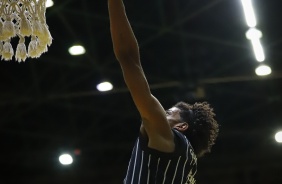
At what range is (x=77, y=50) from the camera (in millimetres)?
9789

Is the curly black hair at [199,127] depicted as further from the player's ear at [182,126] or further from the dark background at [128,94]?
the dark background at [128,94]

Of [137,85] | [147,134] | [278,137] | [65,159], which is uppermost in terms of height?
[278,137]

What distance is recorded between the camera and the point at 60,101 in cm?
1105

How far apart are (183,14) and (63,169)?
4.74 meters

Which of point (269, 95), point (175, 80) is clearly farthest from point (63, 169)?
point (269, 95)

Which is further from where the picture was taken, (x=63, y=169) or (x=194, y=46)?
(x=63, y=169)

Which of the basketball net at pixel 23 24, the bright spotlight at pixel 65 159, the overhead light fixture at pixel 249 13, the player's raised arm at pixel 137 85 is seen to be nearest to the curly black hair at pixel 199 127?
the player's raised arm at pixel 137 85

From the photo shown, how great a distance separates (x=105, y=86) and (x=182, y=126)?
308 inches

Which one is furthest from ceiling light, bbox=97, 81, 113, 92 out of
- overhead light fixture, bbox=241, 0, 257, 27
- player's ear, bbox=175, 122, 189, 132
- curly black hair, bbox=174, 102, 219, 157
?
player's ear, bbox=175, 122, 189, 132

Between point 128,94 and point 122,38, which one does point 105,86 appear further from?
point 122,38

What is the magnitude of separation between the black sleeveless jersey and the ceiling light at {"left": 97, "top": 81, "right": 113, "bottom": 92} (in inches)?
316

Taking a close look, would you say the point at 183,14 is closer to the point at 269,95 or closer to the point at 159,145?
the point at 269,95

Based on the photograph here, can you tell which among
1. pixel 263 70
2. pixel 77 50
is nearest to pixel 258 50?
pixel 263 70

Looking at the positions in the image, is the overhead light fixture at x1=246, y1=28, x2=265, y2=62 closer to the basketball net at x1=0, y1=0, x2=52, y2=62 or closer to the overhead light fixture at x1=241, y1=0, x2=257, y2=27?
the overhead light fixture at x1=241, y1=0, x2=257, y2=27
